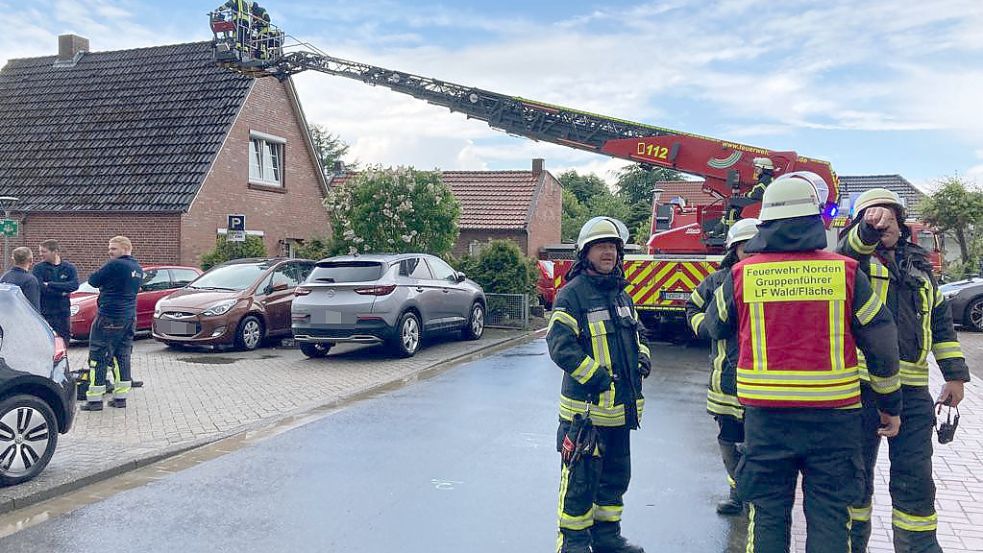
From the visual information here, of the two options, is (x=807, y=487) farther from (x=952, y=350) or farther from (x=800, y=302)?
(x=952, y=350)

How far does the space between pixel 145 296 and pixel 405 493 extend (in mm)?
10333

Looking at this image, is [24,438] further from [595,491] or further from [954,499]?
[954,499]

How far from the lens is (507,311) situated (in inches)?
625

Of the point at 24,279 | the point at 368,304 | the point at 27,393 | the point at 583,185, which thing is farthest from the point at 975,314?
the point at 583,185

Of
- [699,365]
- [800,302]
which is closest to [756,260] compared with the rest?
[800,302]

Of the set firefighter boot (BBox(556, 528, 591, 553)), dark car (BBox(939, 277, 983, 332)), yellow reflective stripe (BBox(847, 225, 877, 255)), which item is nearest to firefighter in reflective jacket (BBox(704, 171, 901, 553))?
yellow reflective stripe (BBox(847, 225, 877, 255))

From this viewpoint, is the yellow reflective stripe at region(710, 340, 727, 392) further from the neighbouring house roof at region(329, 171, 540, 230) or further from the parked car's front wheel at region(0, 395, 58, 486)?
the neighbouring house roof at region(329, 171, 540, 230)

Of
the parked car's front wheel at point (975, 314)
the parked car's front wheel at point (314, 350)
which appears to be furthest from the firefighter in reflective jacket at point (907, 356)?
the parked car's front wheel at point (975, 314)

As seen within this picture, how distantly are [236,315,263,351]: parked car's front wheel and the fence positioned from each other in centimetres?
450

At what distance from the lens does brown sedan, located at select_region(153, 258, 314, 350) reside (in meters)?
12.5

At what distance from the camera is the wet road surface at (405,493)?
475 cm

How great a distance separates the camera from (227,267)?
13984 mm

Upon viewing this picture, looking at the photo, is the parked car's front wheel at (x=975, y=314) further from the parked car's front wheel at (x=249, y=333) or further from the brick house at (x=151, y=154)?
the brick house at (x=151, y=154)

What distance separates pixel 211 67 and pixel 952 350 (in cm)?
2161
